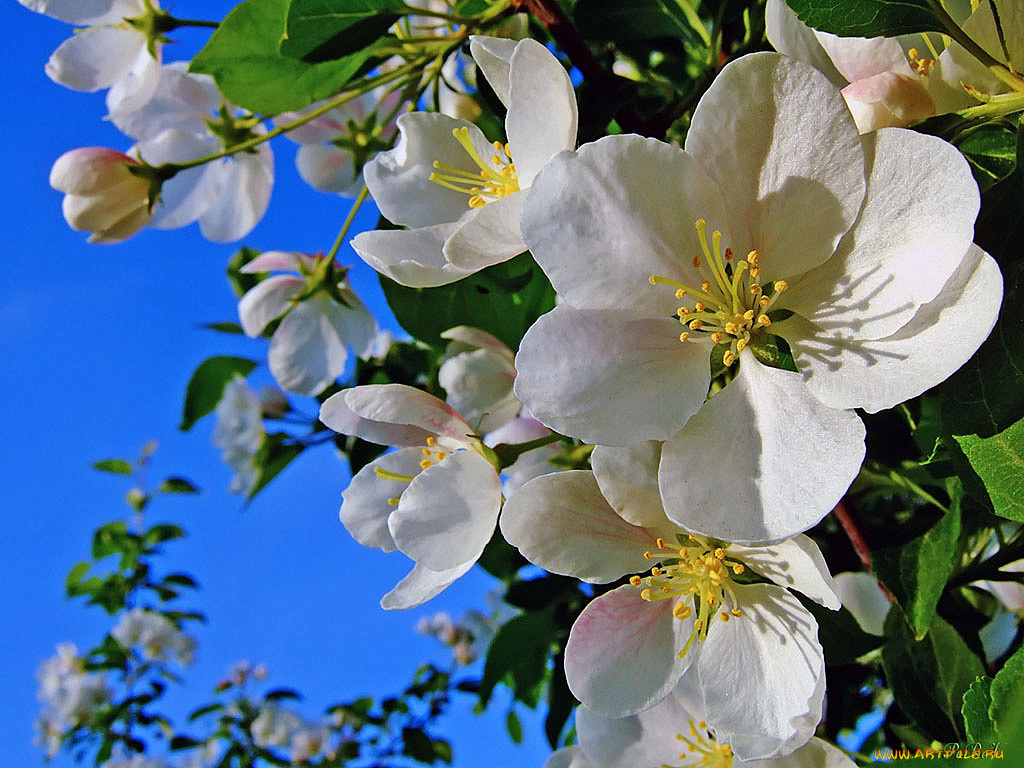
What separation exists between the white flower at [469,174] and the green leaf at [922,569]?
37 centimetres

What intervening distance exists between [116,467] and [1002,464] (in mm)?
2879

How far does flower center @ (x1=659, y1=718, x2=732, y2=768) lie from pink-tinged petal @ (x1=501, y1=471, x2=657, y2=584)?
0.19 metres

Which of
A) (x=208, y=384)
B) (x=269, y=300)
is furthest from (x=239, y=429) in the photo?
(x=269, y=300)

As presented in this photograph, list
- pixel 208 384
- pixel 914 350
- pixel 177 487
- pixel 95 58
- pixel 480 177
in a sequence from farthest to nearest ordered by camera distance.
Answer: pixel 177 487
pixel 208 384
pixel 95 58
pixel 480 177
pixel 914 350

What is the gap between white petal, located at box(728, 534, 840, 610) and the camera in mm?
544

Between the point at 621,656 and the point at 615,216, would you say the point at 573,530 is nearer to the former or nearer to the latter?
the point at 621,656

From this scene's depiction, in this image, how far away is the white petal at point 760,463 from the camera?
470mm

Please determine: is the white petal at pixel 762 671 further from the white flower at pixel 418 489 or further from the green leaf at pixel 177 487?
the green leaf at pixel 177 487

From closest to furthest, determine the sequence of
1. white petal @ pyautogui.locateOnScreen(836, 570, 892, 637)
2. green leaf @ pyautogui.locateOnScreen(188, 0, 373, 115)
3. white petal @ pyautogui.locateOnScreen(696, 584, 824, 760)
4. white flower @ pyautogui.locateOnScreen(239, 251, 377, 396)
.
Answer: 1. white petal @ pyautogui.locateOnScreen(696, 584, 824, 760)
2. green leaf @ pyautogui.locateOnScreen(188, 0, 373, 115)
3. white petal @ pyautogui.locateOnScreen(836, 570, 892, 637)
4. white flower @ pyautogui.locateOnScreen(239, 251, 377, 396)

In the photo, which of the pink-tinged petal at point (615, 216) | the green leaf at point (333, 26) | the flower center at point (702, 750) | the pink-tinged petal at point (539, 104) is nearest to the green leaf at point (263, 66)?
the green leaf at point (333, 26)

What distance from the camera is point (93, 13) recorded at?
104 centimetres

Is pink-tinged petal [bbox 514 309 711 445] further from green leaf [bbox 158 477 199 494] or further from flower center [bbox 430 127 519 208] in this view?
green leaf [bbox 158 477 199 494]

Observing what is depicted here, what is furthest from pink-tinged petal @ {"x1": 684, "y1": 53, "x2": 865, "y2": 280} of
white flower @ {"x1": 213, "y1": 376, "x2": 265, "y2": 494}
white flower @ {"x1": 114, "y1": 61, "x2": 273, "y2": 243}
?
white flower @ {"x1": 213, "y1": 376, "x2": 265, "y2": 494}

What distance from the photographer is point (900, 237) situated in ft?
1.57
